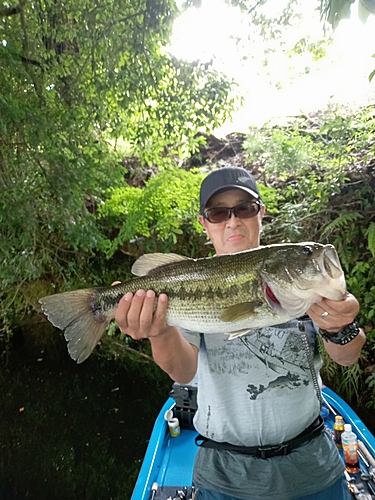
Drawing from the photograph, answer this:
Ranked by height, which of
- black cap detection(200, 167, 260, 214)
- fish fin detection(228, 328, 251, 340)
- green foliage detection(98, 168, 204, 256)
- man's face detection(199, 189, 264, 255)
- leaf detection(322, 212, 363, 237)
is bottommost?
fish fin detection(228, 328, 251, 340)

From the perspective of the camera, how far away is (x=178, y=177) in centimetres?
624

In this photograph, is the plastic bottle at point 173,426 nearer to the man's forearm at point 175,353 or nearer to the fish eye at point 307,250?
the man's forearm at point 175,353

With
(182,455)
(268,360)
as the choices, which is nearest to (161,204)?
(182,455)

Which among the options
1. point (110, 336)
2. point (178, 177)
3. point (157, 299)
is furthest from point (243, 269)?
point (110, 336)

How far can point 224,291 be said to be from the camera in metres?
1.84

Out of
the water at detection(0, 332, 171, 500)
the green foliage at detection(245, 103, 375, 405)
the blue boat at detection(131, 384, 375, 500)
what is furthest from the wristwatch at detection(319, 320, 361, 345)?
the water at detection(0, 332, 171, 500)

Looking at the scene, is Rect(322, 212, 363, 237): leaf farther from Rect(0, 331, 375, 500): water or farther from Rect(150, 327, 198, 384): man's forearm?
Rect(150, 327, 198, 384): man's forearm

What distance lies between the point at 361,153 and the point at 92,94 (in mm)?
4080

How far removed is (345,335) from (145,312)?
1.03 meters

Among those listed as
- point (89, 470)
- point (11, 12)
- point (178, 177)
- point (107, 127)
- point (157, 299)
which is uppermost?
point (11, 12)

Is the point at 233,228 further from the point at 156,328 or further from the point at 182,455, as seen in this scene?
the point at 182,455

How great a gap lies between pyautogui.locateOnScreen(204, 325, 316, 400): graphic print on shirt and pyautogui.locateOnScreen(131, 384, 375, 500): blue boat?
938mm

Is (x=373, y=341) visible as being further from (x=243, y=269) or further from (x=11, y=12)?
(x=11, y=12)

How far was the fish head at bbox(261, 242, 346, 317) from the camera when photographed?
5.27 ft
